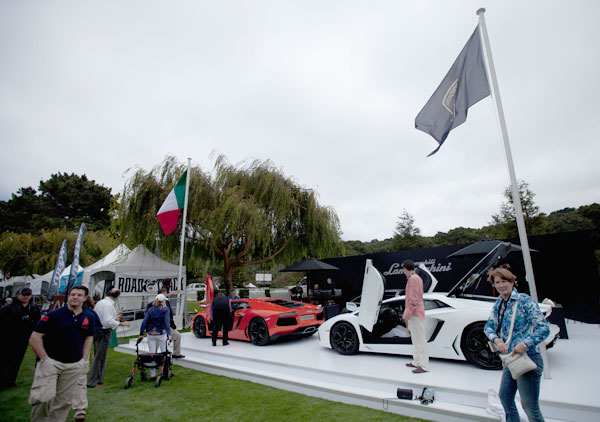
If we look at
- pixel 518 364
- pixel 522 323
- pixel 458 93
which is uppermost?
pixel 458 93

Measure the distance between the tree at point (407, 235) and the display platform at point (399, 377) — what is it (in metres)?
21.1

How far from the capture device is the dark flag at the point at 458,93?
5.47m

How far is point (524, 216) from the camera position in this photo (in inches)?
830

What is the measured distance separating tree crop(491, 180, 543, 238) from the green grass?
20189 millimetres

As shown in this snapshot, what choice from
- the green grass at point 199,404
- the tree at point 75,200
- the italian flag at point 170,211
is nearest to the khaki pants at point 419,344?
the green grass at point 199,404

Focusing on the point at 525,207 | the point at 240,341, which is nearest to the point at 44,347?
the point at 240,341

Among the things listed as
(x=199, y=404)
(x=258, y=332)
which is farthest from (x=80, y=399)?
(x=258, y=332)

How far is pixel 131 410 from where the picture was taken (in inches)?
162

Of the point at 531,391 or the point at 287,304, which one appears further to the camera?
the point at 287,304

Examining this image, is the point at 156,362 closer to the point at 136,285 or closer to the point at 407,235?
the point at 136,285

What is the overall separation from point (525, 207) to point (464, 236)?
2071cm

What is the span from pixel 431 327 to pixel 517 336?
106 inches

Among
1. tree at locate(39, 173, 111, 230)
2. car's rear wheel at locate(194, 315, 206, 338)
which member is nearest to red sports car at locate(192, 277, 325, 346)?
car's rear wheel at locate(194, 315, 206, 338)

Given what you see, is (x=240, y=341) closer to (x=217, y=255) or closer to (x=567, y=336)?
(x=217, y=255)
